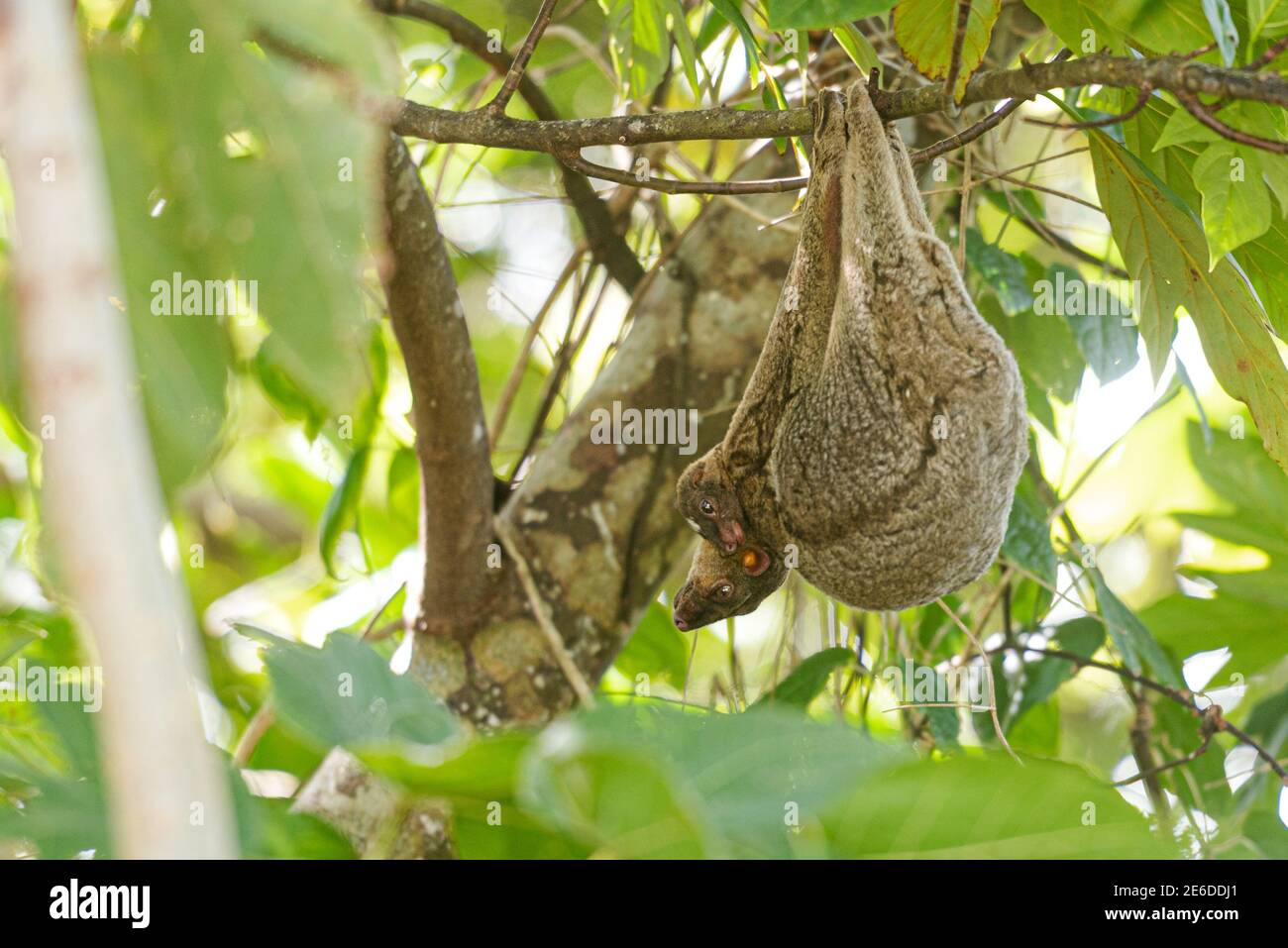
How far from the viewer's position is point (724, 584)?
5.88 ft

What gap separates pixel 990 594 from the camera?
2955 mm

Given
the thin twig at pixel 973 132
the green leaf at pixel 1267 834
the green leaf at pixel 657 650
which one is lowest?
the green leaf at pixel 1267 834

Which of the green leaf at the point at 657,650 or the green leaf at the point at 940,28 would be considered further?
the green leaf at the point at 657,650

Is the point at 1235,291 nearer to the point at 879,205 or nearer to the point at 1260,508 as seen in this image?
the point at 879,205

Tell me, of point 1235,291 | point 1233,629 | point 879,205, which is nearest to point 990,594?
point 1233,629

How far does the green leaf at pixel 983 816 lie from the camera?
2.80 ft

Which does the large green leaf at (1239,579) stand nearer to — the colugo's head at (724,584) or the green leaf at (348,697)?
the colugo's head at (724,584)

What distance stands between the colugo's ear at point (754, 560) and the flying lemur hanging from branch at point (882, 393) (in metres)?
0.12

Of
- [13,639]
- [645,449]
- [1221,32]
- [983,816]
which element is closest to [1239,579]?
[645,449]

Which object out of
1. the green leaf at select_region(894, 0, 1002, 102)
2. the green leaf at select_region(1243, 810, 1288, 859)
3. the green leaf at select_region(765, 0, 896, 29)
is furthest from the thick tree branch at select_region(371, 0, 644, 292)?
the green leaf at select_region(1243, 810, 1288, 859)

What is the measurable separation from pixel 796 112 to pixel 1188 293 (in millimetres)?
668

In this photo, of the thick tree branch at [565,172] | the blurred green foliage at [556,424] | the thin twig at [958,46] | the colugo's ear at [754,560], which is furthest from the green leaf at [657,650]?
the thin twig at [958,46]

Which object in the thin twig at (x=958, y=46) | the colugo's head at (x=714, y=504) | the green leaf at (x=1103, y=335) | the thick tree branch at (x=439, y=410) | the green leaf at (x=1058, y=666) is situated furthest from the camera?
the green leaf at (x=1058, y=666)

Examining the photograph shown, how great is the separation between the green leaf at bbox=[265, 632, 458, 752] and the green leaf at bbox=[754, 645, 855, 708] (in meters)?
1.54
